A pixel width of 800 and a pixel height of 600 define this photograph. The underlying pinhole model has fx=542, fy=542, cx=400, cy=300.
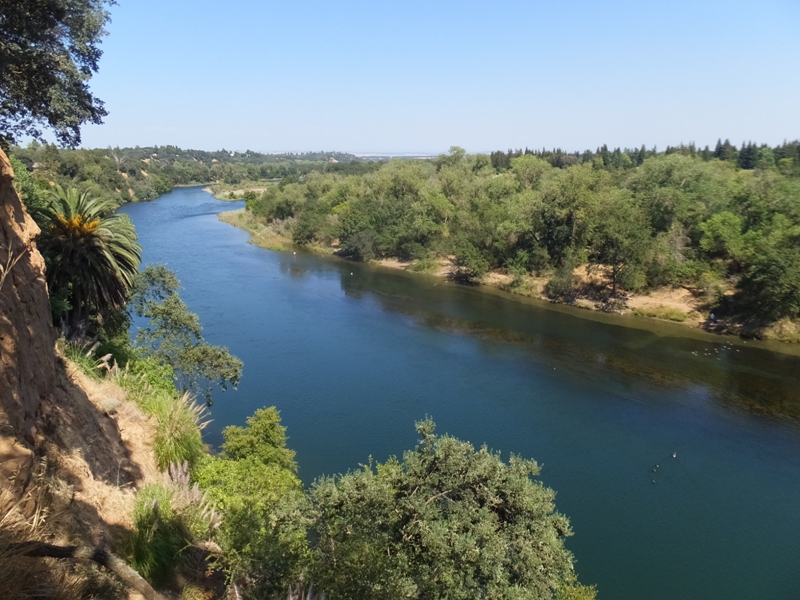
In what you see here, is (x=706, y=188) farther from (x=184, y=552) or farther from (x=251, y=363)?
(x=184, y=552)

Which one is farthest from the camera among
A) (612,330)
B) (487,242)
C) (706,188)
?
(487,242)

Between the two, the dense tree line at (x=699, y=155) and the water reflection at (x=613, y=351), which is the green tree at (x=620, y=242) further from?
the dense tree line at (x=699, y=155)

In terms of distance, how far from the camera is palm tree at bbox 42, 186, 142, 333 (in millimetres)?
14031

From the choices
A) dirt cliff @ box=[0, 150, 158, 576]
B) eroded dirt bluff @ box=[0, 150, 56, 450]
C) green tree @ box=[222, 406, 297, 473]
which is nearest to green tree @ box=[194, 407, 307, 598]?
green tree @ box=[222, 406, 297, 473]

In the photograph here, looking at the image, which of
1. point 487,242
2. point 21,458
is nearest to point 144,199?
point 487,242

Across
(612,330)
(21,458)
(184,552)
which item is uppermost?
(21,458)

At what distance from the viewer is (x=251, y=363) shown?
28.6 m

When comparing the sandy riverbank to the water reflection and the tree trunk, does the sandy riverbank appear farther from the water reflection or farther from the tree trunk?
the tree trunk

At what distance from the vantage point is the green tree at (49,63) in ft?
26.8

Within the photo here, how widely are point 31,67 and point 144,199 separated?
101 m

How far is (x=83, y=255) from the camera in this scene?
47.0 ft

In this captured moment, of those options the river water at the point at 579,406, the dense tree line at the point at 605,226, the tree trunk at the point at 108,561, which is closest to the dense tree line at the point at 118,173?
the river water at the point at 579,406

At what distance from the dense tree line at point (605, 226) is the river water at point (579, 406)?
15.6 feet

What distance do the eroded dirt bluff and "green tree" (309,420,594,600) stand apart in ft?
14.7
